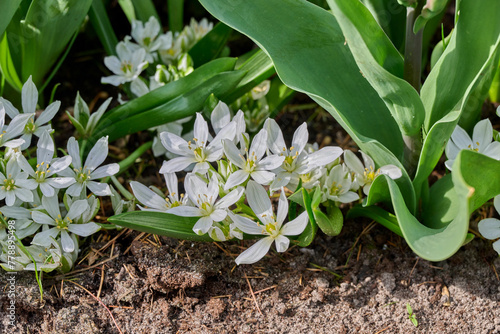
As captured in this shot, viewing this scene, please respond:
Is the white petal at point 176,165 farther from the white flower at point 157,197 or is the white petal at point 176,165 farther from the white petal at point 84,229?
the white petal at point 84,229

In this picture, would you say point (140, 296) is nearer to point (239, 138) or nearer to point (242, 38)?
point (239, 138)

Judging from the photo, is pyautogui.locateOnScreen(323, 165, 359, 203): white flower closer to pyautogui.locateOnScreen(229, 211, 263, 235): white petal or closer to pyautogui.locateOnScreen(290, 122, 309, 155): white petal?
pyautogui.locateOnScreen(290, 122, 309, 155): white petal

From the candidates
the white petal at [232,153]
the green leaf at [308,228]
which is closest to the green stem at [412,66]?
the green leaf at [308,228]

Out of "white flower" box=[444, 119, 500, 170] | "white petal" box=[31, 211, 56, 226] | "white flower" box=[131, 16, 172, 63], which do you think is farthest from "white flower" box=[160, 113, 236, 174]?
"white flower" box=[444, 119, 500, 170]

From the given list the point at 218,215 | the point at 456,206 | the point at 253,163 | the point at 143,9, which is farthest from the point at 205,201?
the point at 143,9

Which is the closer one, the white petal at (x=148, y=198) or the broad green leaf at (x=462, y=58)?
the broad green leaf at (x=462, y=58)

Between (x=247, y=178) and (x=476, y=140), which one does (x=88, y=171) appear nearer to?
(x=247, y=178)
